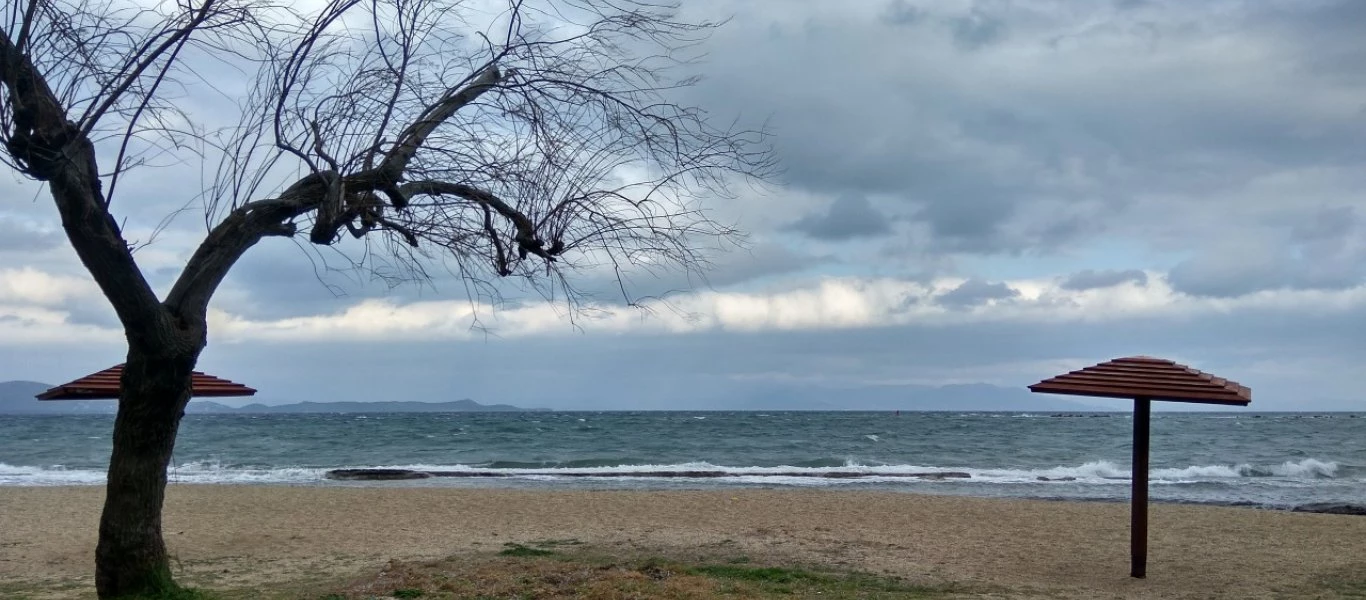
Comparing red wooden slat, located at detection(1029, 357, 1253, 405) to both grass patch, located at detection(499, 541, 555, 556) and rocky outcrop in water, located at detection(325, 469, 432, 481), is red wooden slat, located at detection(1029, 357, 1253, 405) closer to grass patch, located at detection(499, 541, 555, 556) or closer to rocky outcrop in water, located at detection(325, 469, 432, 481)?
grass patch, located at detection(499, 541, 555, 556)

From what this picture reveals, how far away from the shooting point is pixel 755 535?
12.7 metres

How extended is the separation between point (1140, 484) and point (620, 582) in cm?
463

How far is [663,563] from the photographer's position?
9.54m

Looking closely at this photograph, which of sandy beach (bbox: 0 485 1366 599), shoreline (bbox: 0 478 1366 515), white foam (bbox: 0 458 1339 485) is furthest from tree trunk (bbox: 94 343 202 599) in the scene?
white foam (bbox: 0 458 1339 485)

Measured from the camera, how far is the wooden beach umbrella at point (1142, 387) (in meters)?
8.18

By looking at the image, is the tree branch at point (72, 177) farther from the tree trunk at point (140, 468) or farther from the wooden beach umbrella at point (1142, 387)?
the wooden beach umbrella at point (1142, 387)

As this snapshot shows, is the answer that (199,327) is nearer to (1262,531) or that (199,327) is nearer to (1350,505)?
(1262,531)

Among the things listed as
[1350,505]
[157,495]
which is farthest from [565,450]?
[157,495]

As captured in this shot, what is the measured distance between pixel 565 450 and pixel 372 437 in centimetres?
1574

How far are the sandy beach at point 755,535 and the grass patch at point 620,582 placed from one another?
855mm

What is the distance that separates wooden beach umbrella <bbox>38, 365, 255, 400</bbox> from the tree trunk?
3.00 metres

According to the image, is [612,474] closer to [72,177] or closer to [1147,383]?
[1147,383]

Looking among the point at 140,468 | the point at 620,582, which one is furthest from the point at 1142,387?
the point at 140,468

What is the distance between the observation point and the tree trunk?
6008 millimetres
